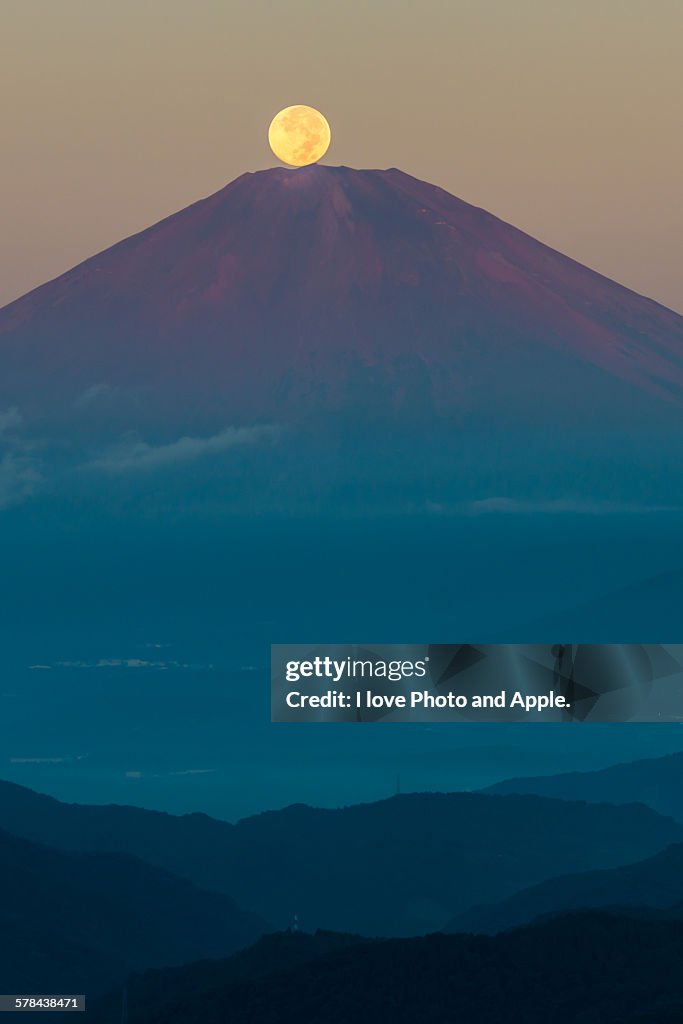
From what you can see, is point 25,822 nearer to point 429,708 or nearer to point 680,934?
point 680,934

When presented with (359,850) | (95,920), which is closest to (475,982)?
(95,920)

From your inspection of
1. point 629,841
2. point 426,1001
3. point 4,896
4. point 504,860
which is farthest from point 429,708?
point 629,841

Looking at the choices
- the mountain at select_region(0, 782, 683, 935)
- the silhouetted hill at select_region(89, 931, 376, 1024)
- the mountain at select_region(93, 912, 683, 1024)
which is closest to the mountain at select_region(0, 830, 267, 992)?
the mountain at select_region(0, 782, 683, 935)

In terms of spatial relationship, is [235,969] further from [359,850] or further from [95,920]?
[359,850]
